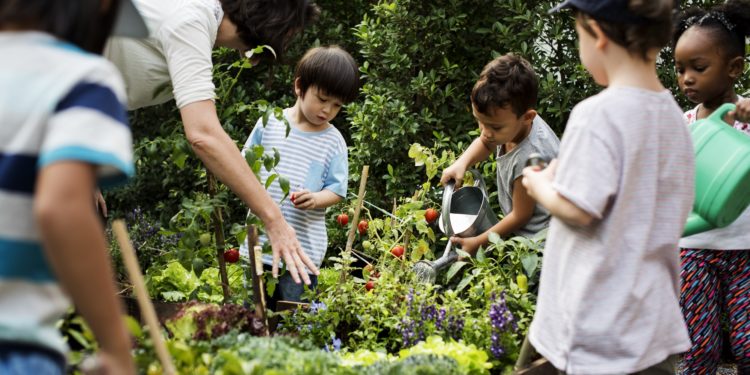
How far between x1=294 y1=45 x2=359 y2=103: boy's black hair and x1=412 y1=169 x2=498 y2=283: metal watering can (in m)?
0.63

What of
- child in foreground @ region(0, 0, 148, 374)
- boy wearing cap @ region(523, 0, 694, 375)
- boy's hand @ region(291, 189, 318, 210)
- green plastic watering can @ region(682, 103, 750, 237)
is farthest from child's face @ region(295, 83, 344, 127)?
child in foreground @ region(0, 0, 148, 374)

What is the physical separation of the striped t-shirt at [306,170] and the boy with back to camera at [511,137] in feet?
1.88

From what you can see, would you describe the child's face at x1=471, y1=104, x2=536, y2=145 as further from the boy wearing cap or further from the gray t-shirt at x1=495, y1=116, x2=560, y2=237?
the boy wearing cap

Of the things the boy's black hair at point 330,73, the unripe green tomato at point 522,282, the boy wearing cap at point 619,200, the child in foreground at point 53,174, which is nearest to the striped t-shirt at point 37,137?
the child in foreground at point 53,174

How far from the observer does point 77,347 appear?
8.15 feet

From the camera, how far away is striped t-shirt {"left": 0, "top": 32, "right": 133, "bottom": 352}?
3.57 feet

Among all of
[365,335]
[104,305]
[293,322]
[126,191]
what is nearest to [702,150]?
[365,335]

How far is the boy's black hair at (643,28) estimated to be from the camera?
1798 mm

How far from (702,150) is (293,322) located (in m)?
1.39

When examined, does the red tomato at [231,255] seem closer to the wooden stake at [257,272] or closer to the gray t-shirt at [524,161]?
the wooden stake at [257,272]

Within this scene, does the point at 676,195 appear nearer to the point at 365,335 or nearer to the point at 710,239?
the point at 710,239

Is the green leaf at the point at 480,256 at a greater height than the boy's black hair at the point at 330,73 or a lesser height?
lesser

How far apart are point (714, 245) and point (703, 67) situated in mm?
604

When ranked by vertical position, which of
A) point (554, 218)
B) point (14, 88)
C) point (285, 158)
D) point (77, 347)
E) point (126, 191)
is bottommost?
point (126, 191)
